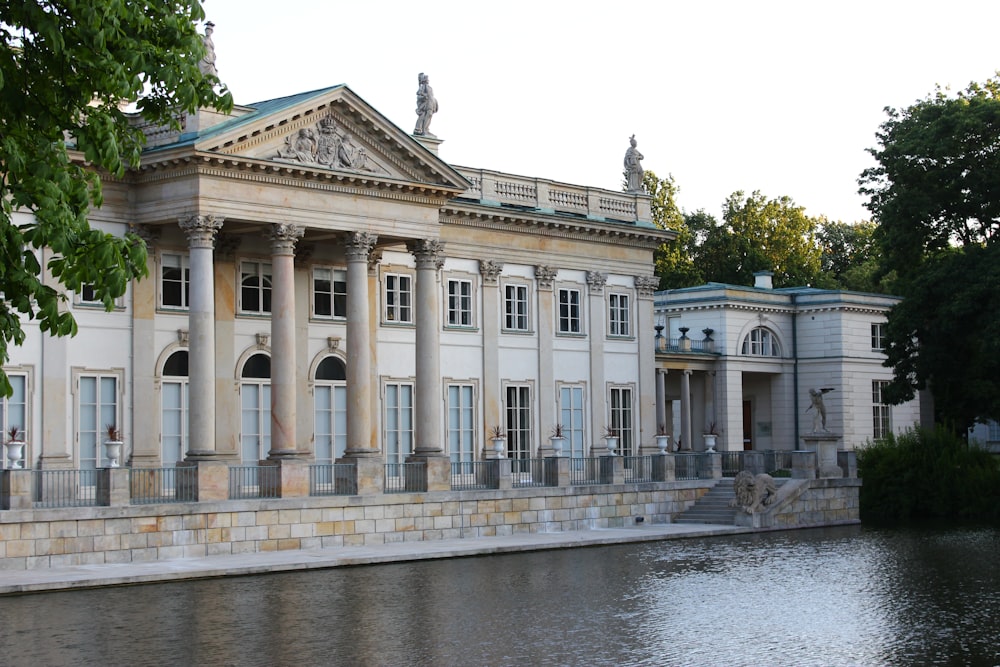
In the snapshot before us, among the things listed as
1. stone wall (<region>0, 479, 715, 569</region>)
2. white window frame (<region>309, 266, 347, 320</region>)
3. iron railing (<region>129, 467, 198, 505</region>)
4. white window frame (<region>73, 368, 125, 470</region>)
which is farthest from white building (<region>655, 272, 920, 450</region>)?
iron railing (<region>129, 467, 198, 505</region>)

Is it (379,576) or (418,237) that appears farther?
(418,237)

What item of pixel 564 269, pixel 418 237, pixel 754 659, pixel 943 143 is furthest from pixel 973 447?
pixel 754 659

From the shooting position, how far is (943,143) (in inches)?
1847

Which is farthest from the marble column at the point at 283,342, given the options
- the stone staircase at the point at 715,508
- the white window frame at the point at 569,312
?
the stone staircase at the point at 715,508

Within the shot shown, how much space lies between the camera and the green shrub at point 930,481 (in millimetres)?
44594

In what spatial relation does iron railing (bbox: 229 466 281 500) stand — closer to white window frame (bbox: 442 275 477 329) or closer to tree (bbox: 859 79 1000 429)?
white window frame (bbox: 442 275 477 329)

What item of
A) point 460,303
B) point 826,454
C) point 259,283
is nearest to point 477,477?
point 460,303

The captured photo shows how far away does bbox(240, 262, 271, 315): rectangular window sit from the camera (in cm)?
3619

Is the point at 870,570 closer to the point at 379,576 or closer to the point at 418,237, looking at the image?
the point at 379,576

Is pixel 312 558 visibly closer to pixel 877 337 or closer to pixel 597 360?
pixel 597 360

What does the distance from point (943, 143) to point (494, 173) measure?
49.7ft

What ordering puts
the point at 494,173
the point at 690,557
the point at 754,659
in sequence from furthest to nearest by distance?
the point at 494,173 → the point at 690,557 → the point at 754,659

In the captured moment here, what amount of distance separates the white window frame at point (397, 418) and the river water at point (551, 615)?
8439 mm

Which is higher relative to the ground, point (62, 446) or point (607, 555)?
point (62, 446)
